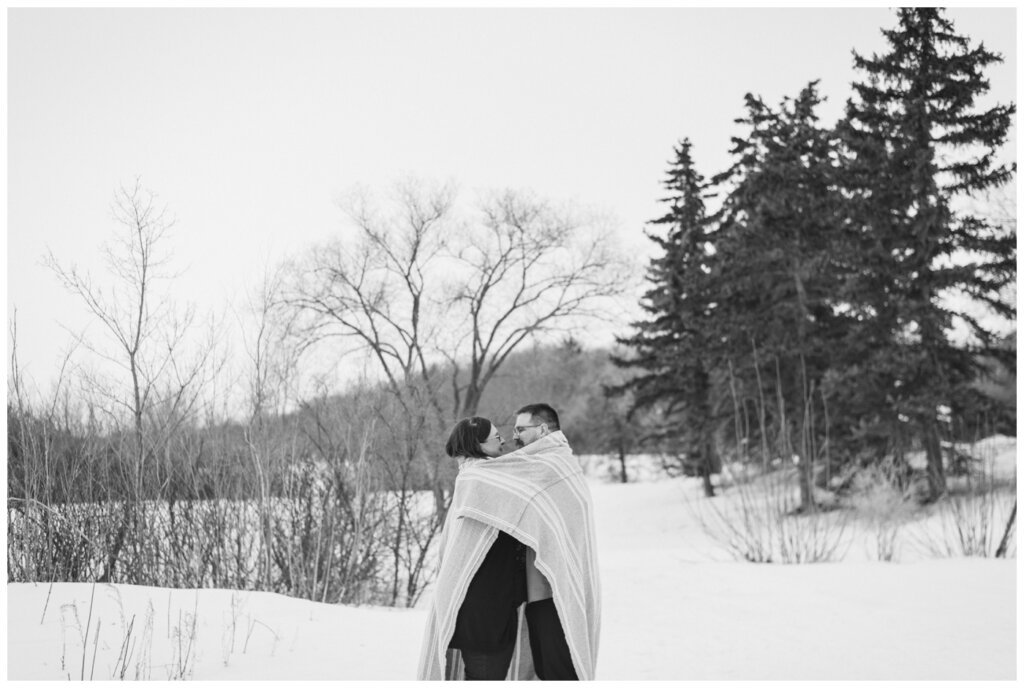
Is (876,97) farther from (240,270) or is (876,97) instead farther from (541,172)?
(240,270)

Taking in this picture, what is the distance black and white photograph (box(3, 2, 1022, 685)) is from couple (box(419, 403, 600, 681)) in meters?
0.02

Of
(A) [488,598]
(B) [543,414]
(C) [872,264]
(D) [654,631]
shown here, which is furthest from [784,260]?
(A) [488,598]

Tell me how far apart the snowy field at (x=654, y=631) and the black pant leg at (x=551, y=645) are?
95.4 inches

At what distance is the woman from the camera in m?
3.16

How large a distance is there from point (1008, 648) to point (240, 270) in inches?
419

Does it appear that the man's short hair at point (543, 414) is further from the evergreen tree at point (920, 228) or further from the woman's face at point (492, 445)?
the evergreen tree at point (920, 228)

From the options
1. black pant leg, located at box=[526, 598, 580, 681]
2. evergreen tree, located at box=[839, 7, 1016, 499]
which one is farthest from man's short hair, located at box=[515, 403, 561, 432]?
evergreen tree, located at box=[839, 7, 1016, 499]

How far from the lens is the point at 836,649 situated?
20.8 ft

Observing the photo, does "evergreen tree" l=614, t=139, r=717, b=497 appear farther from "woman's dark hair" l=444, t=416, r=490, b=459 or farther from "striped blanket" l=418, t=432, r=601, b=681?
"woman's dark hair" l=444, t=416, r=490, b=459

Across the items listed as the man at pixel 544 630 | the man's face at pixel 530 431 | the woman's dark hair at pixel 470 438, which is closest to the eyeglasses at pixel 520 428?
the man's face at pixel 530 431

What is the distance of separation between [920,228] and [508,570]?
15852mm

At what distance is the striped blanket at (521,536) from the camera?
10.7 feet

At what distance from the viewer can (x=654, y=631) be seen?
7359 millimetres

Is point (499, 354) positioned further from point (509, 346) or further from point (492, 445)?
point (492, 445)
